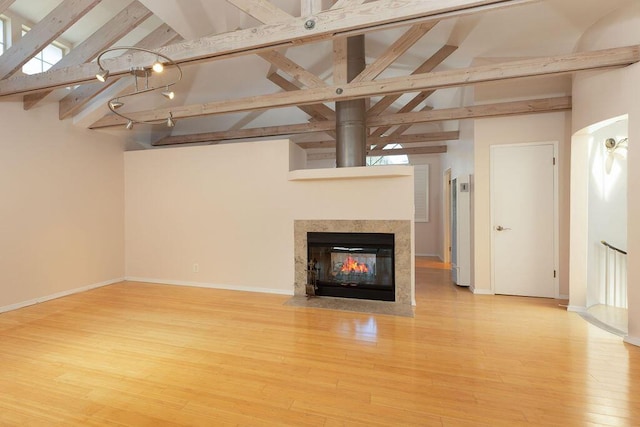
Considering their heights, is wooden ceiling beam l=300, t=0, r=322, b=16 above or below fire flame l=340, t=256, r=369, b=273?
above

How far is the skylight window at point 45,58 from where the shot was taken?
12.4 ft

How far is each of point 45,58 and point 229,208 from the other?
3.06m

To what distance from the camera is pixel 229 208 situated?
4723 millimetres

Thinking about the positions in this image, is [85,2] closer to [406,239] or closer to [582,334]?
[406,239]

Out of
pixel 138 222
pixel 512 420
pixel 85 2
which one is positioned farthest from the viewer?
pixel 138 222

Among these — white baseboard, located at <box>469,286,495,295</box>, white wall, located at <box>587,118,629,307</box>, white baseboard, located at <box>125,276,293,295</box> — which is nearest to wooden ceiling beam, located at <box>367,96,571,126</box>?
white wall, located at <box>587,118,629,307</box>

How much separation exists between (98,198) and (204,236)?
6.17ft

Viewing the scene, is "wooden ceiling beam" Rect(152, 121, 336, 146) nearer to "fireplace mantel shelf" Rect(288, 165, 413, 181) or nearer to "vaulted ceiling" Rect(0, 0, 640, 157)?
"vaulted ceiling" Rect(0, 0, 640, 157)

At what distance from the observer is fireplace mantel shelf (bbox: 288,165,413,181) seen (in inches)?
152

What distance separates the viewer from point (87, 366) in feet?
7.78

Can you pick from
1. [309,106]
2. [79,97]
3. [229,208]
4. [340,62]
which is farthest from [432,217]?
[79,97]

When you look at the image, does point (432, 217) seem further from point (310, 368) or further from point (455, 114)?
point (310, 368)

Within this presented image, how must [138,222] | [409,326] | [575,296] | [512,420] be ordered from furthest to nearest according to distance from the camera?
[138,222] < [575,296] < [409,326] < [512,420]

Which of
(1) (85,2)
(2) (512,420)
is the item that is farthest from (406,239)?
(1) (85,2)
